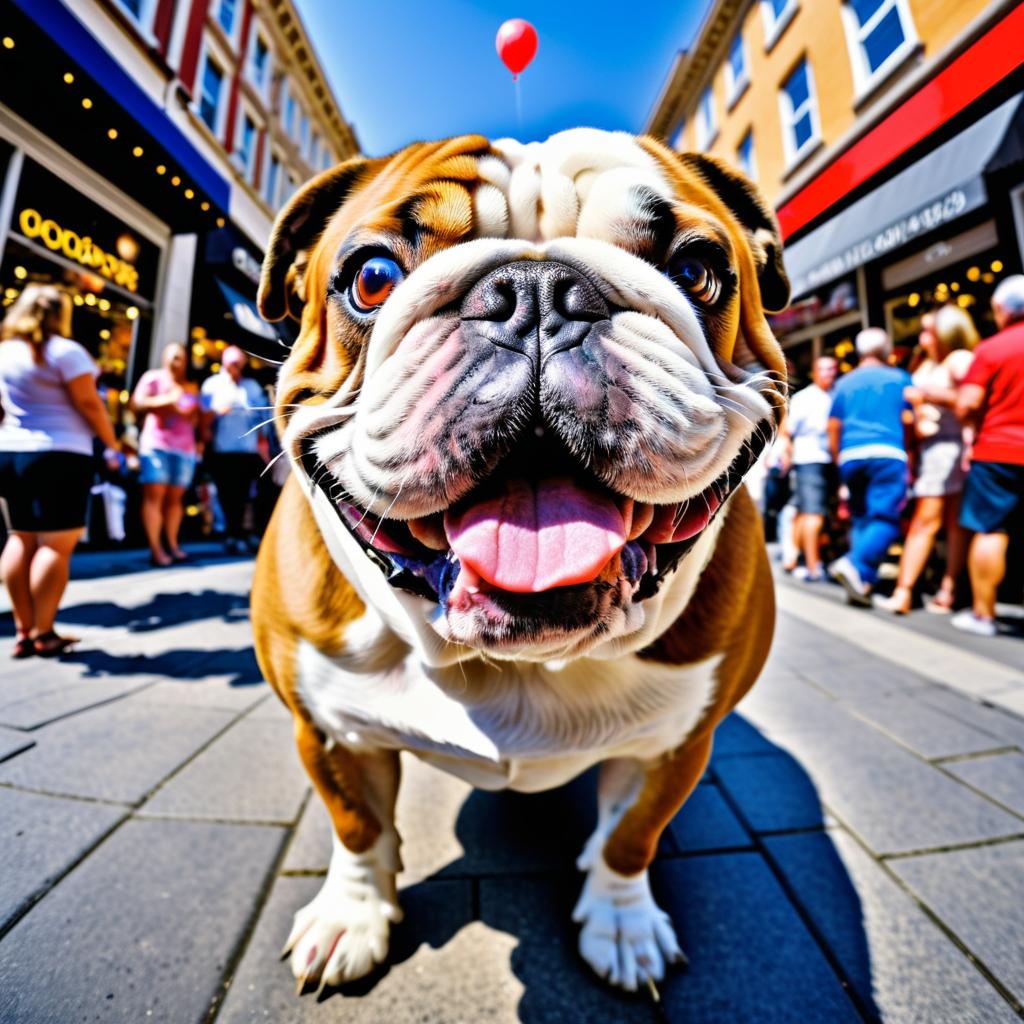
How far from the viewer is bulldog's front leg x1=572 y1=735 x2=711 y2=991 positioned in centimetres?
104

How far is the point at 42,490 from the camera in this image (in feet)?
6.62

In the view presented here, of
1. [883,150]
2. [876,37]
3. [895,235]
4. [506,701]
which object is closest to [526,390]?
[506,701]

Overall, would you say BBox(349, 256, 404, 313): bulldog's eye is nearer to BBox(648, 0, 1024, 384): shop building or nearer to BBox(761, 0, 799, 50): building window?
BBox(648, 0, 1024, 384): shop building

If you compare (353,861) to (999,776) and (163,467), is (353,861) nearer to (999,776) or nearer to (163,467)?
(999,776)

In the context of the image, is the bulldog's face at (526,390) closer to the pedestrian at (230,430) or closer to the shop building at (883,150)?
the shop building at (883,150)

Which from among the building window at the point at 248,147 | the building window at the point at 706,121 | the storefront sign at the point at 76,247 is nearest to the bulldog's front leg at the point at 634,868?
the storefront sign at the point at 76,247

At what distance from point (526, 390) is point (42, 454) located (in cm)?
227

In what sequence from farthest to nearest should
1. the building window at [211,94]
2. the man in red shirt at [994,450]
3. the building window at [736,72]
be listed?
the building window at [736,72], the building window at [211,94], the man in red shirt at [994,450]

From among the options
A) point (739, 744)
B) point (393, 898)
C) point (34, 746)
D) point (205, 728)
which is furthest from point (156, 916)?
point (739, 744)

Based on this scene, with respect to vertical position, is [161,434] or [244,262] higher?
[244,262]

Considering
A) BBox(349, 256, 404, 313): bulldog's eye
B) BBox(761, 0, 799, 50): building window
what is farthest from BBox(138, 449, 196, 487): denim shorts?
BBox(761, 0, 799, 50): building window

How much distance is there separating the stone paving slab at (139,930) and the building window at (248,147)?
12.0m

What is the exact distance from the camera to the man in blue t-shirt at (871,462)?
12.6ft

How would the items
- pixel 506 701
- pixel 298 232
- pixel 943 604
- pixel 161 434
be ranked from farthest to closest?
pixel 161 434 → pixel 943 604 → pixel 298 232 → pixel 506 701
